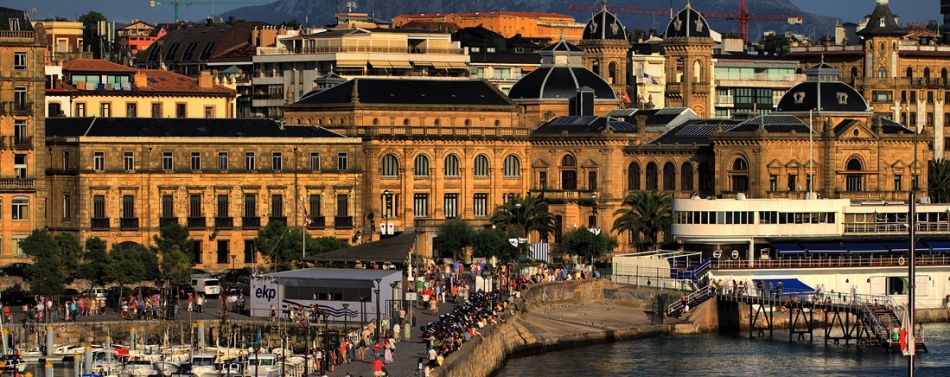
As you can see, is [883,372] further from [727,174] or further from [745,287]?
[727,174]

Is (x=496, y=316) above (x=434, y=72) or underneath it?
underneath

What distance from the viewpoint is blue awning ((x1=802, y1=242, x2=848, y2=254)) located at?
14138cm

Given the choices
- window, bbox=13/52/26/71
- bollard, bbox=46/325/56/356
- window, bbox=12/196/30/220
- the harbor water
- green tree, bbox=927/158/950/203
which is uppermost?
window, bbox=13/52/26/71

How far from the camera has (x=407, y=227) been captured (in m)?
158

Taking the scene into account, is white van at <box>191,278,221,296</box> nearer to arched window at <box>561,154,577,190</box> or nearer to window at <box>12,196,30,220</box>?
window at <box>12,196,30,220</box>

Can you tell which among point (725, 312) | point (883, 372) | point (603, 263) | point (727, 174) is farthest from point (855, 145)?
point (883, 372)

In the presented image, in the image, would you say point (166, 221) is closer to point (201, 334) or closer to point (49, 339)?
point (201, 334)

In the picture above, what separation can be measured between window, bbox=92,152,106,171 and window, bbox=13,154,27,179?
16.9ft

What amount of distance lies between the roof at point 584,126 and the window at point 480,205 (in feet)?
19.2

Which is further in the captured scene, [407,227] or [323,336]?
[407,227]

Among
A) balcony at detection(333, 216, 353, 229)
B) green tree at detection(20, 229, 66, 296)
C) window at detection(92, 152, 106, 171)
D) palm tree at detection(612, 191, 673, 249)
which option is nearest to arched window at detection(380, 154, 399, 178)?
balcony at detection(333, 216, 353, 229)

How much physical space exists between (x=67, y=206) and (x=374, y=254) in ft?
92.0

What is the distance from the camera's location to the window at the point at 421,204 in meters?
160

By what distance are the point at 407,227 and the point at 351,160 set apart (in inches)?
253
